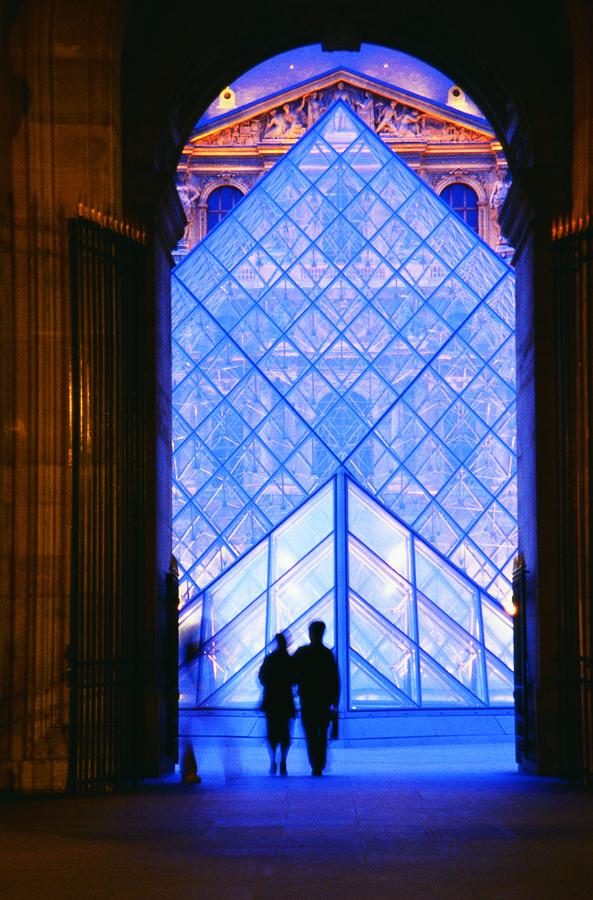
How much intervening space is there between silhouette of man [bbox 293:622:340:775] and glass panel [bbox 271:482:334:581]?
28.5 feet

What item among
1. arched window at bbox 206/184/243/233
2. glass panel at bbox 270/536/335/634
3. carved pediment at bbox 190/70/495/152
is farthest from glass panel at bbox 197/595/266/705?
carved pediment at bbox 190/70/495/152

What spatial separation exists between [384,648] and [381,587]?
109cm

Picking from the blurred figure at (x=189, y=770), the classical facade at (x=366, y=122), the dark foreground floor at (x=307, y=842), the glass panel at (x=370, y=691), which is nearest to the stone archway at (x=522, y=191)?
the dark foreground floor at (x=307, y=842)

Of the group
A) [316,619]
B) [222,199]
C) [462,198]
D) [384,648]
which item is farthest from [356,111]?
[384,648]

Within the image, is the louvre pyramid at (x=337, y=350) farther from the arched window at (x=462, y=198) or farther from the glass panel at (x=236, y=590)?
the arched window at (x=462, y=198)

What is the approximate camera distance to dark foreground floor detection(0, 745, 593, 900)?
436 centimetres

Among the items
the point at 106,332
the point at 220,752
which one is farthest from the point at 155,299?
the point at 220,752

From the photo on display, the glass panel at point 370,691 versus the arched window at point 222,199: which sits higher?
the arched window at point 222,199

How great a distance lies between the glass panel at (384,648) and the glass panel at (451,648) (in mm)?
295

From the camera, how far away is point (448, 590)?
18250 millimetres

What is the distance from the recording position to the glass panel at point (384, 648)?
54.3ft

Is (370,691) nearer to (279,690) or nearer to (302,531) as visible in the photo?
(302,531)

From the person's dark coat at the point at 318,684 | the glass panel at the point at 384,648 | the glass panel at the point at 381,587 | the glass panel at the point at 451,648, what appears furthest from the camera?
the glass panel at the point at 381,587

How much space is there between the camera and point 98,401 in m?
8.46
